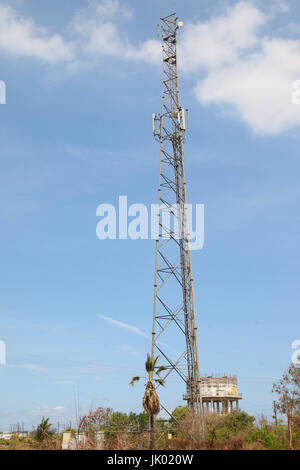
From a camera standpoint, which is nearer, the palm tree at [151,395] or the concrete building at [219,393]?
the palm tree at [151,395]

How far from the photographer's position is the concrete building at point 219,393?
246ft

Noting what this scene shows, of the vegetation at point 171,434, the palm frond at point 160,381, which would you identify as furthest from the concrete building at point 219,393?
the palm frond at point 160,381

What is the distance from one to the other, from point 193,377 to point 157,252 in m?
9.75

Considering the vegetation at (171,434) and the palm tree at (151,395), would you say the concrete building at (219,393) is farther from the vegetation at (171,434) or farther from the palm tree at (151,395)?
the palm tree at (151,395)

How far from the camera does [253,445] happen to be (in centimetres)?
2784

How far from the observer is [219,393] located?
247ft

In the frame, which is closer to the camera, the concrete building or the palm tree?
the palm tree

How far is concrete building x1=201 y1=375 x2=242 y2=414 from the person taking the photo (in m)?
74.9

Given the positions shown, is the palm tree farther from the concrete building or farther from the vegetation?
the concrete building

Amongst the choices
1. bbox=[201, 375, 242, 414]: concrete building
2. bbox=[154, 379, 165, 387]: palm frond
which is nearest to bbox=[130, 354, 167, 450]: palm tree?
bbox=[154, 379, 165, 387]: palm frond
